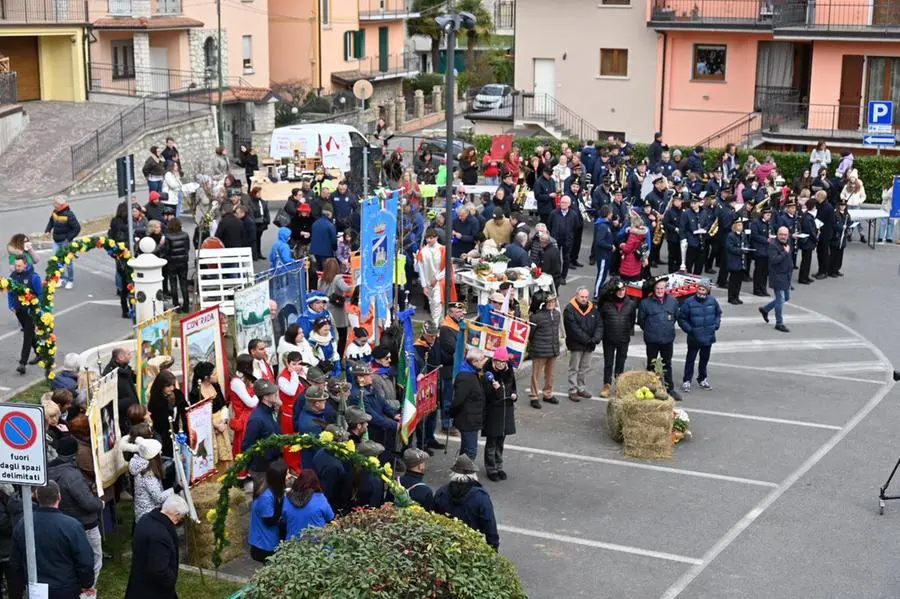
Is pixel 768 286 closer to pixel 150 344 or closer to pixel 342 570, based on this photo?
pixel 150 344

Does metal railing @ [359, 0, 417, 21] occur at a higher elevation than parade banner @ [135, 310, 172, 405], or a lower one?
higher

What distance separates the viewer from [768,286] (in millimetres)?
25969

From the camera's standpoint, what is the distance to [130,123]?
41.5 meters

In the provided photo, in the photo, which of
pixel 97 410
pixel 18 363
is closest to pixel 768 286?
pixel 18 363

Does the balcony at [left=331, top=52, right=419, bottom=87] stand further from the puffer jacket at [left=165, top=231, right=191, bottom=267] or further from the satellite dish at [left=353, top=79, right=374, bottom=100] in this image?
the puffer jacket at [left=165, top=231, right=191, bottom=267]

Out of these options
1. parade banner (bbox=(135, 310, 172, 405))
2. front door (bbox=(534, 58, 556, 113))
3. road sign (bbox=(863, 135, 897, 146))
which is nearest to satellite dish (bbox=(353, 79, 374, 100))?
front door (bbox=(534, 58, 556, 113))

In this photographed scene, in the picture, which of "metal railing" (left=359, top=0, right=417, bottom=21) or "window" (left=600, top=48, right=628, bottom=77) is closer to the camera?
"window" (left=600, top=48, right=628, bottom=77)

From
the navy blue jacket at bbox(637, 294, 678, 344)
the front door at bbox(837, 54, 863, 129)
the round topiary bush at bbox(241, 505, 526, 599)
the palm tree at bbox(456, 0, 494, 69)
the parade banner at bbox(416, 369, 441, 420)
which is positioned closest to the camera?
the round topiary bush at bbox(241, 505, 526, 599)

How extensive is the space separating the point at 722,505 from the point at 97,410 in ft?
23.2

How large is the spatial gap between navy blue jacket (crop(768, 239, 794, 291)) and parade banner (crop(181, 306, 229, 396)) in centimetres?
1083

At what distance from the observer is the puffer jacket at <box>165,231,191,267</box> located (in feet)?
72.4

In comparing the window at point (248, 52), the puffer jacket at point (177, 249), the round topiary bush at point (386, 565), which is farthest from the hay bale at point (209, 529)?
the window at point (248, 52)

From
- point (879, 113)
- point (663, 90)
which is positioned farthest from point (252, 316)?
point (663, 90)

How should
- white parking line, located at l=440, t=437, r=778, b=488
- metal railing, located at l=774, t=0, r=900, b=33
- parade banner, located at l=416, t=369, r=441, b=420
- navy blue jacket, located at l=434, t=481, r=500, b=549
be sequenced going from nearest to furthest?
navy blue jacket, located at l=434, t=481, r=500, b=549
parade banner, located at l=416, t=369, r=441, b=420
white parking line, located at l=440, t=437, r=778, b=488
metal railing, located at l=774, t=0, r=900, b=33
